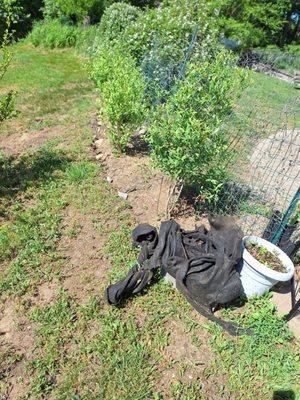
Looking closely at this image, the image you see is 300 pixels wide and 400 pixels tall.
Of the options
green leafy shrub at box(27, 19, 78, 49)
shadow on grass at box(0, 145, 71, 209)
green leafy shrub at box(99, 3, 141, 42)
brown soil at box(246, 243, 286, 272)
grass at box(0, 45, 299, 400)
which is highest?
green leafy shrub at box(99, 3, 141, 42)

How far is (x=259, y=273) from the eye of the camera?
3141 mm

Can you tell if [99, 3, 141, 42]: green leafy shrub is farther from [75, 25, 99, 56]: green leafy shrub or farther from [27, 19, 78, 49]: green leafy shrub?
[27, 19, 78, 49]: green leafy shrub

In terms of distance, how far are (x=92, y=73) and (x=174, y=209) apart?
3016 millimetres

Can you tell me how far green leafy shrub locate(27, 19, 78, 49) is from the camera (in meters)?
12.6

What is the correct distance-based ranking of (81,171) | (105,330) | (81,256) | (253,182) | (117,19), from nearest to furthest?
1. (105,330)
2. (81,256)
3. (81,171)
4. (253,182)
5. (117,19)

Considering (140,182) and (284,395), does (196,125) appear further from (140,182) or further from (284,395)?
(284,395)

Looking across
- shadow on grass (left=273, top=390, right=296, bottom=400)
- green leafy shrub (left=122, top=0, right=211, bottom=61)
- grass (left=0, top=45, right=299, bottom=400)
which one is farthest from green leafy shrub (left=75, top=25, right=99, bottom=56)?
shadow on grass (left=273, top=390, right=296, bottom=400)

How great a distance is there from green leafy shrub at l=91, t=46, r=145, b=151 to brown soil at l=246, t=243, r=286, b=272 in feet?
8.54

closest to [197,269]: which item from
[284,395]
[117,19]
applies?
[284,395]

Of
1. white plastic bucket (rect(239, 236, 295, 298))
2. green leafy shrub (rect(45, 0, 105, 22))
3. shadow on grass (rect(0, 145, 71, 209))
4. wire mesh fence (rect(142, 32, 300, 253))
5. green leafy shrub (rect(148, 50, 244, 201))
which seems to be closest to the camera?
white plastic bucket (rect(239, 236, 295, 298))

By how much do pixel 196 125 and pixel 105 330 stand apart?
6.82 ft

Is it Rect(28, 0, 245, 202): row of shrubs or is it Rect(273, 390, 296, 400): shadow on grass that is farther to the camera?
Rect(28, 0, 245, 202): row of shrubs

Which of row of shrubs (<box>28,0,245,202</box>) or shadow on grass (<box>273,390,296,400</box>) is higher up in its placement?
row of shrubs (<box>28,0,245,202</box>)

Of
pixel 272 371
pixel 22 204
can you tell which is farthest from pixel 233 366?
pixel 22 204
